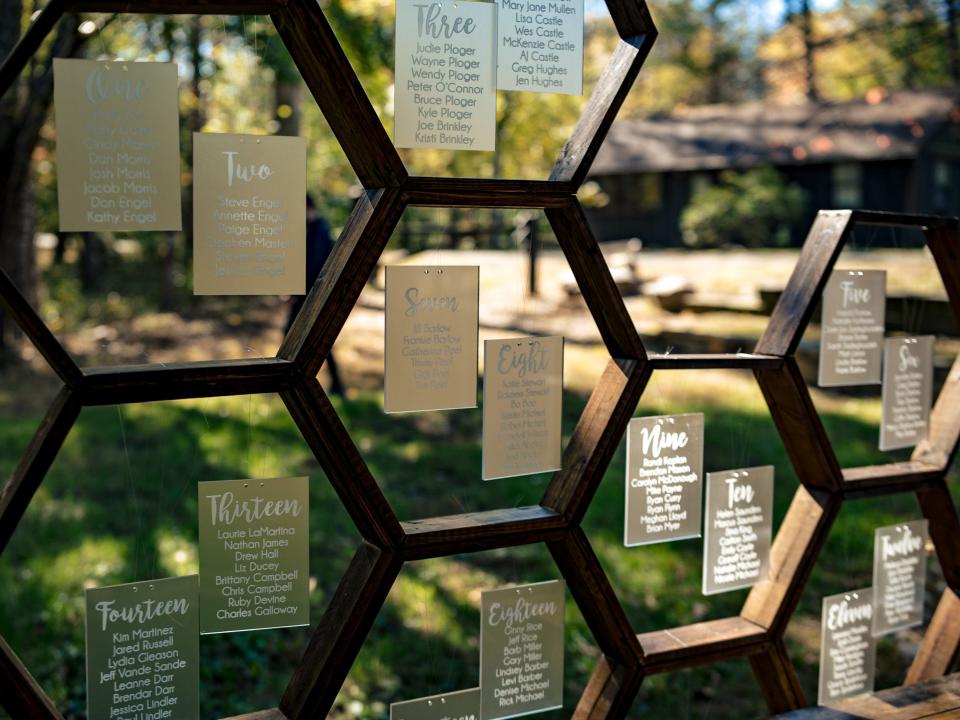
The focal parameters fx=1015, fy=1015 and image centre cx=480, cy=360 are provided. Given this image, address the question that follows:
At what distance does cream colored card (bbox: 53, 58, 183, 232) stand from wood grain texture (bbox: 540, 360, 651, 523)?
27.7 inches

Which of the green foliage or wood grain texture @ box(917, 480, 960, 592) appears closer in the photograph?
wood grain texture @ box(917, 480, 960, 592)

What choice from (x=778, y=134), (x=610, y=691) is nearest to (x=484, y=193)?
(x=610, y=691)

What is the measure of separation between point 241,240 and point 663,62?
81.7 ft

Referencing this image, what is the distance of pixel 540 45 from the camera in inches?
62.2

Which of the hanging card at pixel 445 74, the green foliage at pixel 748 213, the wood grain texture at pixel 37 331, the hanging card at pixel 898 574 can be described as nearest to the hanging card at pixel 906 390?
the hanging card at pixel 898 574

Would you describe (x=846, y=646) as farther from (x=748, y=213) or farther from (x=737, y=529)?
(x=748, y=213)

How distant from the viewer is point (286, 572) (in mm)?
1469

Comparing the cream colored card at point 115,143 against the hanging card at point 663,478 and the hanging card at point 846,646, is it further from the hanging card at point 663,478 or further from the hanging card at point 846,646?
the hanging card at point 846,646

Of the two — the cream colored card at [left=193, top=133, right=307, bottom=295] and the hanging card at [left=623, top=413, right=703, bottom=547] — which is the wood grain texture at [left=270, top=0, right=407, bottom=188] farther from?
the hanging card at [left=623, top=413, right=703, bottom=547]

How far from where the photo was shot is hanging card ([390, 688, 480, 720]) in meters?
1.58

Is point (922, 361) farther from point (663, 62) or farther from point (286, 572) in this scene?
point (663, 62)

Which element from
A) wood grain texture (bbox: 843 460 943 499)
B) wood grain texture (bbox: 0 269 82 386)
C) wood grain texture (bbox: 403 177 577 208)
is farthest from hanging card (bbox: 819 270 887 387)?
wood grain texture (bbox: 0 269 82 386)

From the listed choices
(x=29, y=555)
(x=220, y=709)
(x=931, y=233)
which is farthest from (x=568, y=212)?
(x=29, y=555)

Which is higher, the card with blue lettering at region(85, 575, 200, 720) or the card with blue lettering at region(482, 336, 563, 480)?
the card with blue lettering at region(482, 336, 563, 480)
